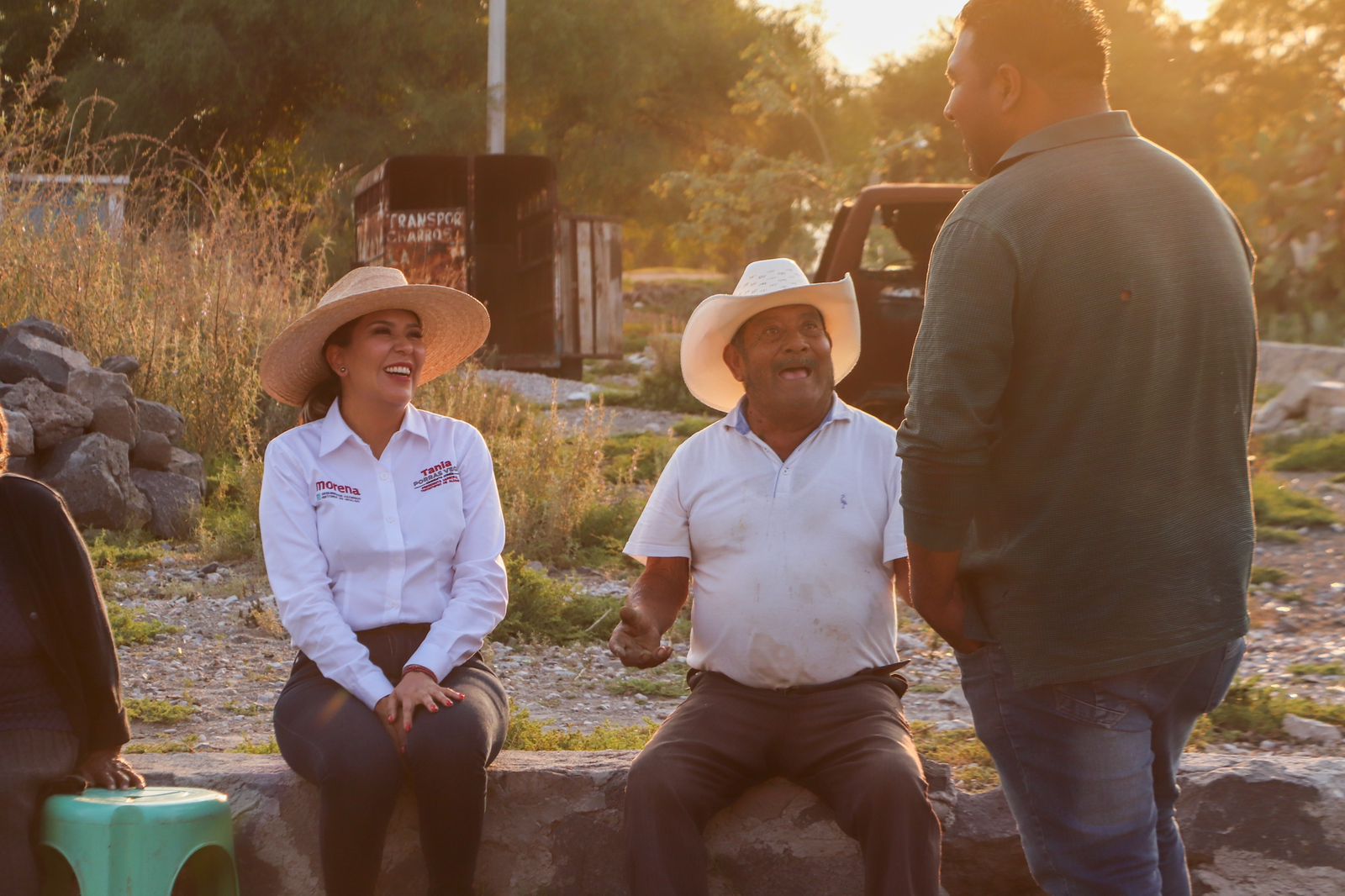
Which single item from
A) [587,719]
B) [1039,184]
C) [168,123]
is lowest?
[587,719]

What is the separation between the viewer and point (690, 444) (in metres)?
3.27

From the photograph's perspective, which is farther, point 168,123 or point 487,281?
point 168,123

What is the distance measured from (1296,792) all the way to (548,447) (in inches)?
194

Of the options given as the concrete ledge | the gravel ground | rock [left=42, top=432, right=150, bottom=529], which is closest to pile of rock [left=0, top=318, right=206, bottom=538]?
rock [left=42, top=432, right=150, bottom=529]

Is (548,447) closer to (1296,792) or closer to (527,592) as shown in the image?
(527,592)

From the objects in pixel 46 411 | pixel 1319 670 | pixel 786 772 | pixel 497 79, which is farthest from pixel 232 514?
pixel 497 79

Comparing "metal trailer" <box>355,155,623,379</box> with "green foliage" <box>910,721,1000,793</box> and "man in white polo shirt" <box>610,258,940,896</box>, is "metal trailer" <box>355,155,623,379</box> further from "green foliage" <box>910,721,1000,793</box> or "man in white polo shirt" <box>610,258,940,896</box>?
"man in white polo shirt" <box>610,258,940,896</box>

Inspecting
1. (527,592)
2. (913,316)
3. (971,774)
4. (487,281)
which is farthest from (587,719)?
(487,281)

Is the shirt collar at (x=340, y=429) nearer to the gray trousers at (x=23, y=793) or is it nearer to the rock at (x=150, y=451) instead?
the gray trousers at (x=23, y=793)

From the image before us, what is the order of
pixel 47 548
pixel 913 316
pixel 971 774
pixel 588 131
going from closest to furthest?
pixel 47 548 < pixel 971 774 < pixel 913 316 < pixel 588 131

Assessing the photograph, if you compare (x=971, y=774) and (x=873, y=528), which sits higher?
(x=873, y=528)

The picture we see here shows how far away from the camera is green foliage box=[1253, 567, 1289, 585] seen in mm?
6852

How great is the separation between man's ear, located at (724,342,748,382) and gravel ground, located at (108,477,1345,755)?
5.05 ft

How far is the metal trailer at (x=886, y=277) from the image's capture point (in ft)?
30.9
